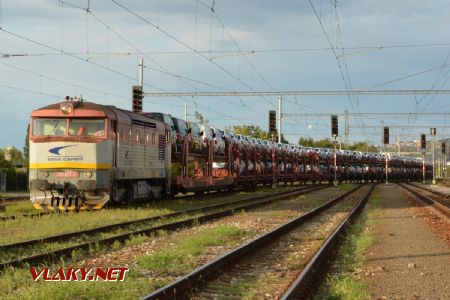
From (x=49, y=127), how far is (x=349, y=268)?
1235 centimetres

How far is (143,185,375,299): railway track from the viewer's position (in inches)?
305

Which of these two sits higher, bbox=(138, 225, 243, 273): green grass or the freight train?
the freight train

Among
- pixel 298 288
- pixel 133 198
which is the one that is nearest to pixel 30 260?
pixel 298 288

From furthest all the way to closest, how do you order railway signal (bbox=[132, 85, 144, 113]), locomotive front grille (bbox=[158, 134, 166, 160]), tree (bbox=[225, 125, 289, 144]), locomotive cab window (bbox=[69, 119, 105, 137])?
1. tree (bbox=[225, 125, 289, 144])
2. railway signal (bbox=[132, 85, 144, 113])
3. locomotive front grille (bbox=[158, 134, 166, 160])
4. locomotive cab window (bbox=[69, 119, 105, 137])

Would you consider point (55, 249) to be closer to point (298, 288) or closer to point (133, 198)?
point (298, 288)

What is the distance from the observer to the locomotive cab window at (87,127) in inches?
766

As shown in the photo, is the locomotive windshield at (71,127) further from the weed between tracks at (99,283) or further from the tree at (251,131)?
the tree at (251,131)

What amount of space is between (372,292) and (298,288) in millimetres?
1121

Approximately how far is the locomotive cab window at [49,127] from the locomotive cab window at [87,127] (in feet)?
0.82

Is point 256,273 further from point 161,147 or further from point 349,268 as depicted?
point 161,147

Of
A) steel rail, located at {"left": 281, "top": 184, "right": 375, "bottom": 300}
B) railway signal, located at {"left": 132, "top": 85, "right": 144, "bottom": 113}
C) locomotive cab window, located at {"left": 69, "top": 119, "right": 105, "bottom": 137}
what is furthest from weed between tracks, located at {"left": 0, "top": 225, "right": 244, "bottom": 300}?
railway signal, located at {"left": 132, "top": 85, "right": 144, "bottom": 113}

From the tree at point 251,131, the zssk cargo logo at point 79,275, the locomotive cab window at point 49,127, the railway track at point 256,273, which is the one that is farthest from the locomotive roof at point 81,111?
the tree at point 251,131

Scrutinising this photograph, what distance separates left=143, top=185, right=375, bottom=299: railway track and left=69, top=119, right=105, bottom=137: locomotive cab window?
25.6 feet

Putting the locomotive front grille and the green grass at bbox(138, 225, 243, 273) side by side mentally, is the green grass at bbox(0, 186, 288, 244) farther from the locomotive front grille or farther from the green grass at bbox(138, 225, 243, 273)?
the locomotive front grille
